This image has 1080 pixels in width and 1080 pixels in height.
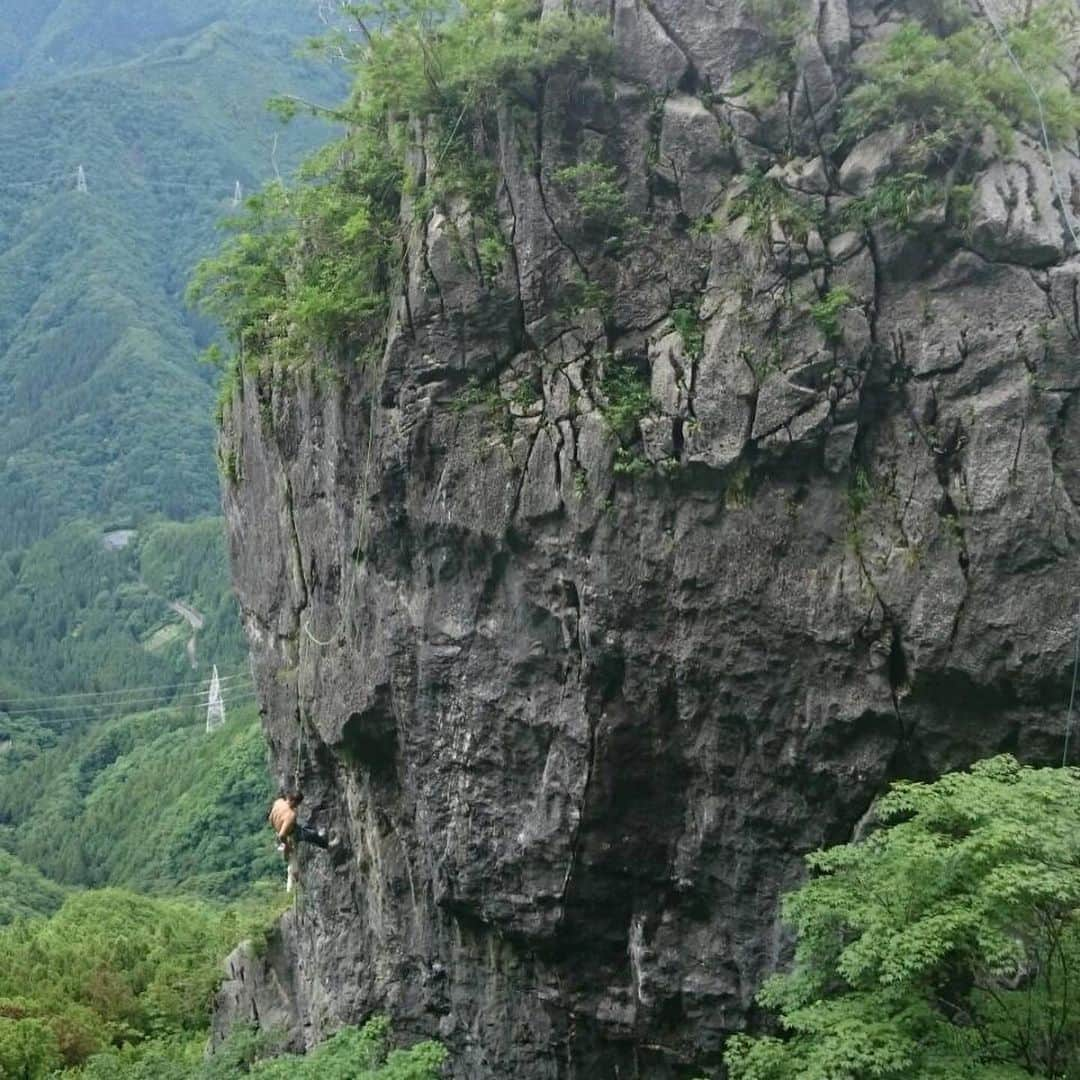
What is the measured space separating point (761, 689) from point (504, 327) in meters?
4.99

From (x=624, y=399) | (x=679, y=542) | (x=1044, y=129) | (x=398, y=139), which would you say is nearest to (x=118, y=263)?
(x=398, y=139)

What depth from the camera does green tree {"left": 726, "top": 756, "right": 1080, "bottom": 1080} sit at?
8672mm

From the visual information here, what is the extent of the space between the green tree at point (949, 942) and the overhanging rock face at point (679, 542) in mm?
1885

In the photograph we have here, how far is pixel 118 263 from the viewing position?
158000 millimetres

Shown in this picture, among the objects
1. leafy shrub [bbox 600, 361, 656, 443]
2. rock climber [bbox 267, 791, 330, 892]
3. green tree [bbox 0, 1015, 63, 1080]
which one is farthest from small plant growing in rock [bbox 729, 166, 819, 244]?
green tree [bbox 0, 1015, 63, 1080]

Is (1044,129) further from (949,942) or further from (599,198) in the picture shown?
(949,942)

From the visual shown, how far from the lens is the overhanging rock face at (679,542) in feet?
37.7

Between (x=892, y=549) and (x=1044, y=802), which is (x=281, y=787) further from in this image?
(x=1044, y=802)

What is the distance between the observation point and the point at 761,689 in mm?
12070

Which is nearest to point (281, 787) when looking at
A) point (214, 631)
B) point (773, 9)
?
point (773, 9)

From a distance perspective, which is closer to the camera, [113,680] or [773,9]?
[773,9]

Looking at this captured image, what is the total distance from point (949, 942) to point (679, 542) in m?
4.91

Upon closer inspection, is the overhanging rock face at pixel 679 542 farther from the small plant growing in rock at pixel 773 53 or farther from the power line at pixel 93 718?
the power line at pixel 93 718

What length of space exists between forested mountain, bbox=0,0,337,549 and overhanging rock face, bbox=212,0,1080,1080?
4995 inches
